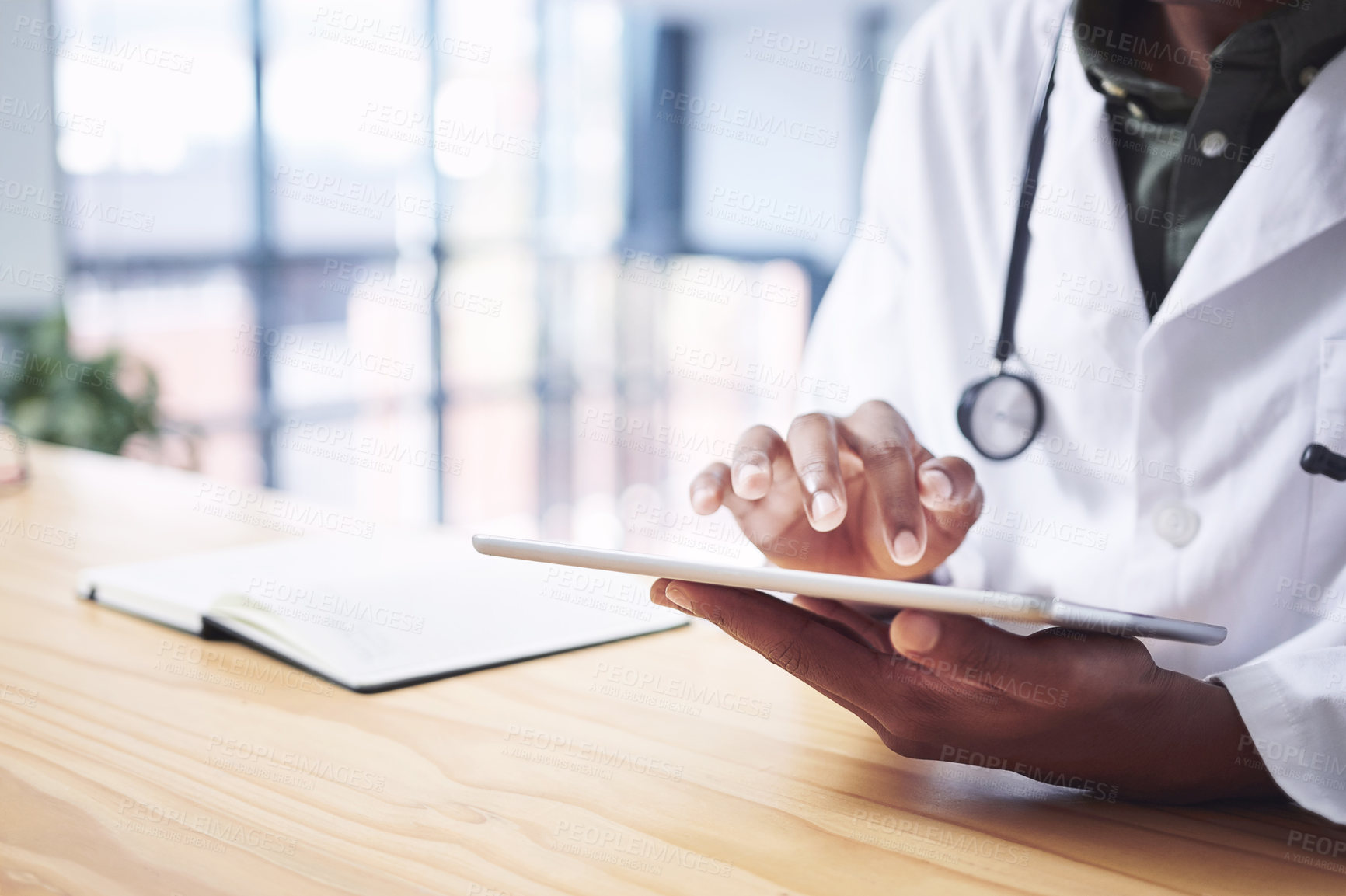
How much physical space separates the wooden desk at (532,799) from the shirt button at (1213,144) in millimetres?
637

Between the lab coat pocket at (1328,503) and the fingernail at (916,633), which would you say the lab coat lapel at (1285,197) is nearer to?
the lab coat pocket at (1328,503)

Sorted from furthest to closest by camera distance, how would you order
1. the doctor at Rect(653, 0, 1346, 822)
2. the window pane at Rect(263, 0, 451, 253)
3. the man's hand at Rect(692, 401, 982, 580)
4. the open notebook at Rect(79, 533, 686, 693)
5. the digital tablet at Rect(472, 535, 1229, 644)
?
the window pane at Rect(263, 0, 451, 253) → the open notebook at Rect(79, 533, 686, 693) → the man's hand at Rect(692, 401, 982, 580) → the doctor at Rect(653, 0, 1346, 822) → the digital tablet at Rect(472, 535, 1229, 644)

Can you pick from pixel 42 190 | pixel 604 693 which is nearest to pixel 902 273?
pixel 604 693

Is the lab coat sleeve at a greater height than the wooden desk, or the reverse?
the lab coat sleeve

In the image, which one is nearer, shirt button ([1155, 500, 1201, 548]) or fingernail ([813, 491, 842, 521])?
fingernail ([813, 491, 842, 521])

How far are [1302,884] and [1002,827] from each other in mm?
163

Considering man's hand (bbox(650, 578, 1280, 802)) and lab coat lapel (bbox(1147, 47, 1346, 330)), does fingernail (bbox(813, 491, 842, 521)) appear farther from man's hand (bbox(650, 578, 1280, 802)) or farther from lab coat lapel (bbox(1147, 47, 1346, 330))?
lab coat lapel (bbox(1147, 47, 1346, 330))

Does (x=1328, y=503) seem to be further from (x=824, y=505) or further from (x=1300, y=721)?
(x=824, y=505)

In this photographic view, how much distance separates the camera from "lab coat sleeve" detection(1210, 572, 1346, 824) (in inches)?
29.3

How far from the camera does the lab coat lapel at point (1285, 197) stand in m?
1.04

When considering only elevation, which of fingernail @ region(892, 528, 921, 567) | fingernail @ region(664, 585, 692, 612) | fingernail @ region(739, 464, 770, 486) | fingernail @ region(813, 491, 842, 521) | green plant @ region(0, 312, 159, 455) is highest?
fingernail @ region(739, 464, 770, 486)

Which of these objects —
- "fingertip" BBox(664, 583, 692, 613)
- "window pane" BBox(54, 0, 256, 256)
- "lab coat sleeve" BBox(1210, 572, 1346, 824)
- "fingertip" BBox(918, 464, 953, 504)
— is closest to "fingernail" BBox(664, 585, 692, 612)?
"fingertip" BBox(664, 583, 692, 613)

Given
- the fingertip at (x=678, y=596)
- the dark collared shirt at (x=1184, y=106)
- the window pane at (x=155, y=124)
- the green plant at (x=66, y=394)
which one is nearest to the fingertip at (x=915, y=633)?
the fingertip at (x=678, y=596)

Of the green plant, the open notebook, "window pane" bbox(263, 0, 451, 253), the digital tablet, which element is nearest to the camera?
the digital tablet
